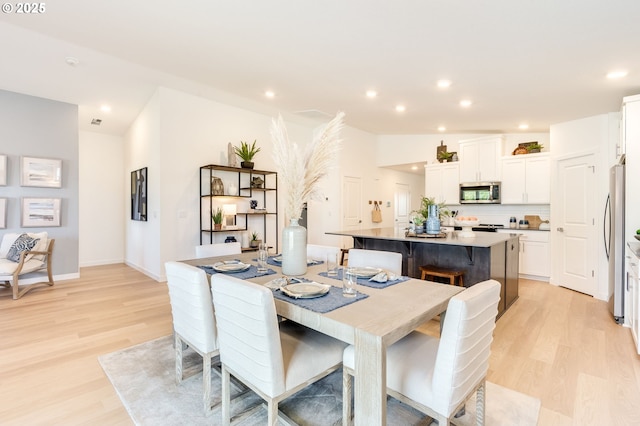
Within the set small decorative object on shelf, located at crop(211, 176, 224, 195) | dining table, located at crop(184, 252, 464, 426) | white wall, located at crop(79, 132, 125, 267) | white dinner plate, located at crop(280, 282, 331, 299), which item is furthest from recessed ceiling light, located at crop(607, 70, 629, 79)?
white wall, located at crop(79, 132, 125, 267)

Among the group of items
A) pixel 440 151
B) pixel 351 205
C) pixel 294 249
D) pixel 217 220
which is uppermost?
pixel 440 151

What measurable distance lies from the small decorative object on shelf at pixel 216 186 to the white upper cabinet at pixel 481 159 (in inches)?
176

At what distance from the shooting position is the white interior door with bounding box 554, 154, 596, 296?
427 centimetres

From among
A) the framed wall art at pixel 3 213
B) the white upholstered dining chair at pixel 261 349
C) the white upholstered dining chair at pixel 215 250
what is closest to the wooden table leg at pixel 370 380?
the white upholstered dining chair at pixel 261 349

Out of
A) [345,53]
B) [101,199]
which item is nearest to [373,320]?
[345,53]

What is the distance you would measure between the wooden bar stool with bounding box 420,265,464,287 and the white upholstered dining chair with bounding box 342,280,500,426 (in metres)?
1.70

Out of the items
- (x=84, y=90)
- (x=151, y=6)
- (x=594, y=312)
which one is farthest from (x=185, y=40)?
(x=594, y=312)

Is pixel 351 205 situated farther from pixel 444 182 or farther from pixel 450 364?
pixel 450 364

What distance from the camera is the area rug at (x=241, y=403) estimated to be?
178 centimetres

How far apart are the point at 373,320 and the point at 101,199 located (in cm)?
708

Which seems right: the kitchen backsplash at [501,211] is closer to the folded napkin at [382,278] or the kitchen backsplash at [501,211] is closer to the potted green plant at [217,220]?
the potted green plant at [217,220]

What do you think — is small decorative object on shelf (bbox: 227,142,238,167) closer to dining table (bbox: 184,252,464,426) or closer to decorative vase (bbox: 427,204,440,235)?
decorative vase (bbox: 427,204,440,235)

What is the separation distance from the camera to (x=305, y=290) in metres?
1.74

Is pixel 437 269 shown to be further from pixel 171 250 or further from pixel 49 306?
pixel 49 306
